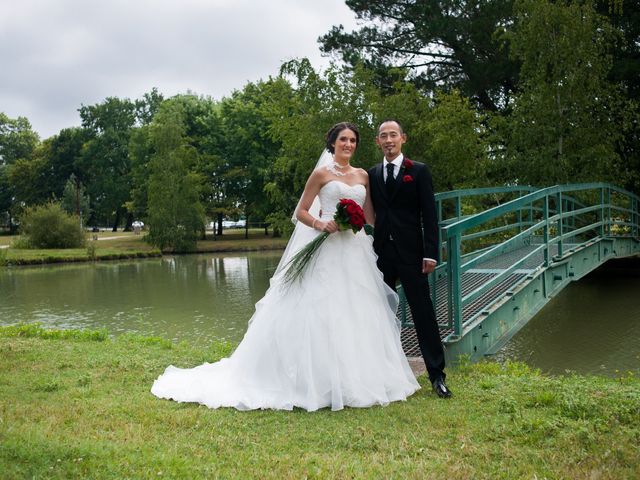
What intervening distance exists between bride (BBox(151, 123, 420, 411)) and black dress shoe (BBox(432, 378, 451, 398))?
0.15 m

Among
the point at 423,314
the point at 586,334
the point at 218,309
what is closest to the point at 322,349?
the point at 423,314

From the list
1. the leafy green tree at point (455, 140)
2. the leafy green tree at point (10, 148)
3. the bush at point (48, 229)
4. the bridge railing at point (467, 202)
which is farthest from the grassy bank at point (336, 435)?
the leafy green tree at point (10, 148)

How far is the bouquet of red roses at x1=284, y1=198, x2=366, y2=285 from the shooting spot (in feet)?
15.2

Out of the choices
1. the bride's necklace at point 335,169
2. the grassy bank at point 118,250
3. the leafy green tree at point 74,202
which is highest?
the leafy green tree at point 74,202

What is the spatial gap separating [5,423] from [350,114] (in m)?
21.3

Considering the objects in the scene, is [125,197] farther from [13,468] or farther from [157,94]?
[13,468]

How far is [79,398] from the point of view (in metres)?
4.76

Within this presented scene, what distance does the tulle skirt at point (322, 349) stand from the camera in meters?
4.43

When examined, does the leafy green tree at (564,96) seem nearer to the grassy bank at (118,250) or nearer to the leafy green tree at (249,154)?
the grassy bank at (118,250)

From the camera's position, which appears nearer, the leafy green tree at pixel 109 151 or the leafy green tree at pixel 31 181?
the leafy green tree at pixel 109 151

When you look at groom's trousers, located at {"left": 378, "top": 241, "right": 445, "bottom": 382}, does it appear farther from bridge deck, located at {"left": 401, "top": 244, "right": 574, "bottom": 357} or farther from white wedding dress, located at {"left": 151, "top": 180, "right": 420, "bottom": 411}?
bridge deck, located at {"left": 401, "top": 244, "right": 574, "bottom": 357}

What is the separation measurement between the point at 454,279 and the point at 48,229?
37.5 metres

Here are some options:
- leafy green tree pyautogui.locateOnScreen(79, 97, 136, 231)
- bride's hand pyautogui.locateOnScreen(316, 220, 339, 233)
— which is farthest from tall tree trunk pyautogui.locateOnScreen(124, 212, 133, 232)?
bride's hand pyautogui.locateOnScreen(316, 220, 339, 233)

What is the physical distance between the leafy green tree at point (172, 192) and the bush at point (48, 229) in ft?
15.9
